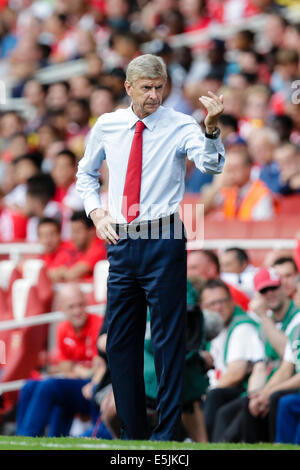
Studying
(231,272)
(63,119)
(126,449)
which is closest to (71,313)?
(231,272)

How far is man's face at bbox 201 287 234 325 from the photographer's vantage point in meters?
7.75

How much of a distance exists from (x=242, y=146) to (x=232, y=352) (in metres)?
2.92

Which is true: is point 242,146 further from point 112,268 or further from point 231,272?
point 112,268

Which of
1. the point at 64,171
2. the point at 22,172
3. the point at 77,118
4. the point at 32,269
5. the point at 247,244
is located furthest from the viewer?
the point at 77,118

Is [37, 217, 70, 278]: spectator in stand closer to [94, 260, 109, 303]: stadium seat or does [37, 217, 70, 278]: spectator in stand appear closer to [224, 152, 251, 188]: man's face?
[94, 260, 109, 303]: stadium seat

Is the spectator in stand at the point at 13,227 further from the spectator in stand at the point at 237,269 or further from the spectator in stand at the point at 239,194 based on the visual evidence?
the spectator in stand at the point at 237,269

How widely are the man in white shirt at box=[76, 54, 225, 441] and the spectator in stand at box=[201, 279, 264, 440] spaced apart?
2155mm

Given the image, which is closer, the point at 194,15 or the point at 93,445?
the point at 93,445

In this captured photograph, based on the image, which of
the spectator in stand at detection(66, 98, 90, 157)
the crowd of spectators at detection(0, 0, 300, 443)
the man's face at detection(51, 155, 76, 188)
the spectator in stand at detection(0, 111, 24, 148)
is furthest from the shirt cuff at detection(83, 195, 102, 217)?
the spectator in stand at detection(0, 111, 24, 148)

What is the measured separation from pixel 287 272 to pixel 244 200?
1920 millimetres

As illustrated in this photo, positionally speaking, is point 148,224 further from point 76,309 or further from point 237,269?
point 76,309

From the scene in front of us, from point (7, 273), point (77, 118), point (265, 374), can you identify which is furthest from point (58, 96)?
point (265, 374)

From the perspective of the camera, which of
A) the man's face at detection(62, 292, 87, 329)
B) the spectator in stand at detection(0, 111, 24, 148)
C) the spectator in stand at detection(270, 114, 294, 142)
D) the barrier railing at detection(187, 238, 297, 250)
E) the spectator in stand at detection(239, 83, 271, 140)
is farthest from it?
the spectator in stand at detection(0, 111, 24, 148)

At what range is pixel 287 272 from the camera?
25.9 feet
